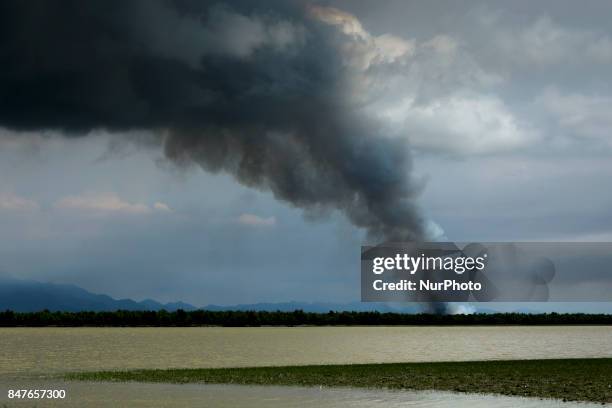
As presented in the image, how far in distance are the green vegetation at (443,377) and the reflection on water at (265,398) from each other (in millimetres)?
2701

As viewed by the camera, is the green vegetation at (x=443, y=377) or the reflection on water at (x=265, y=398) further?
the green vegetation at (x=443, y=377)

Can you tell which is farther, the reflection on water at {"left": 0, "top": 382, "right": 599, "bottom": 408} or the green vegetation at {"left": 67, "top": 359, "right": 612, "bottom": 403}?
the green vegetation at {"left": 67, "top": 359, "right": 612, "bottom": 403}

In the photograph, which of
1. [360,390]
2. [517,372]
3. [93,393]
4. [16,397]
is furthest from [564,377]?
[16,397]

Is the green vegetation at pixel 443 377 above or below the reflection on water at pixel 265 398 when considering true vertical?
above

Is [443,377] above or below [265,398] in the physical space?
above

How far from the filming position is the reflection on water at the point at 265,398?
3803cm

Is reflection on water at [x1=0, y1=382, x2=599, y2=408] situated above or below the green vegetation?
below

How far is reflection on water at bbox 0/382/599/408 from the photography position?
38.0m

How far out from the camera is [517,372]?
55.2m

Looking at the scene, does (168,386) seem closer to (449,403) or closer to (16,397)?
(16,397)

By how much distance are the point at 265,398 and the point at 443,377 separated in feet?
51.9

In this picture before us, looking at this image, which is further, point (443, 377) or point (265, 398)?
point (443, 377)

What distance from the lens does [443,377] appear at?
169 ft

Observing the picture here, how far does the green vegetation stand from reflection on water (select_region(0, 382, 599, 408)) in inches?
106
